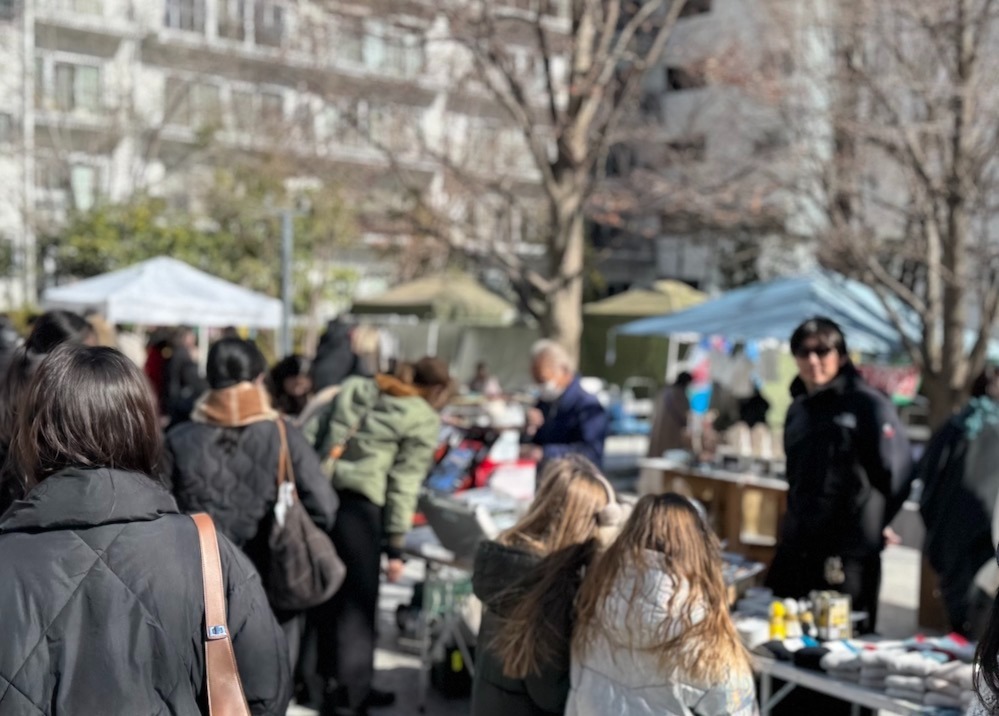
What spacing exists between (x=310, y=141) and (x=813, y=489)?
13801mm

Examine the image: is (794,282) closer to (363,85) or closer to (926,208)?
(926,208)

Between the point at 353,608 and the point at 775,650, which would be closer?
the point at 775,650

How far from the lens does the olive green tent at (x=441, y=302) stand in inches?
709

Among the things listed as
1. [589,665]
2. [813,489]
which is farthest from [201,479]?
[813,489]

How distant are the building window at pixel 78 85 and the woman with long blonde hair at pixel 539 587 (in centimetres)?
2146

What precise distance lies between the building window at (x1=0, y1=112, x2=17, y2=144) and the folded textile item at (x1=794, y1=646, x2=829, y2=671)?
20274 millimetres

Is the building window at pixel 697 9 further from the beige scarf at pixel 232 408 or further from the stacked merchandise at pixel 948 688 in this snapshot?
the stacked merchandise at pixel 948 688

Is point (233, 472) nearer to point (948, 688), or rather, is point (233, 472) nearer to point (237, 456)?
point (237, 456)

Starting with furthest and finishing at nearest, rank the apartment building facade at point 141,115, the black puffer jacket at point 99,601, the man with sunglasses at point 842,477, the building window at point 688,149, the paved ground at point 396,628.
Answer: the apartment building facade at point 141,115 < the building window at point 688,149 < the paved ground at point 396,628 < the man with sunglasses at point 842,477 < the black puffer jacket at point 99,601

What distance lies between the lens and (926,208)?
29.9 ft

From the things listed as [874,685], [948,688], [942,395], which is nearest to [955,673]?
[948,688]

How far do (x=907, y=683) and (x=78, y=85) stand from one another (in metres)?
22.7

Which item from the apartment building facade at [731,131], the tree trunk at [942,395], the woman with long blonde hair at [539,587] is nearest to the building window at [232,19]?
the apartment building facade at [731,131]

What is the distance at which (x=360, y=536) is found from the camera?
4871mm
